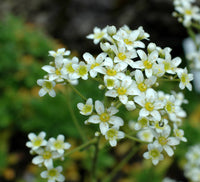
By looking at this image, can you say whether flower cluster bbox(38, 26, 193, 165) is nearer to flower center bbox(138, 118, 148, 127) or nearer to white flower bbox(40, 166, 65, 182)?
flower center bbox(138, 118, 148, 127)

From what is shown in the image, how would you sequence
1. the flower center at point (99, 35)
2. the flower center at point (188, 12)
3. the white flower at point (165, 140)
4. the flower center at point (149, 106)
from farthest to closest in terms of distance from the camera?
the flower center at point (188, 12) < the flower center at point (99, 35) < the white flower at point (165, 140) < the flower center at point (149, 106)

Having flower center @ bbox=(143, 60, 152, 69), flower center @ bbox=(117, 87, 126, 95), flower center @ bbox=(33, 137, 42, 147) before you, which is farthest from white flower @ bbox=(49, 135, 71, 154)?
flower center @ bbox=(143, 60, 152, 69)

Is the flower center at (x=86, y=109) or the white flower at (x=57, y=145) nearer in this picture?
the flower center at (x=86, y=109)

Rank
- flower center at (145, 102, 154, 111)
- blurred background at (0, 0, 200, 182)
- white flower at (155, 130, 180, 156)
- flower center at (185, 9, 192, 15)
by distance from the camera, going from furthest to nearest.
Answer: blurred background at (0, 0, 200, 182), flower center at (185, 9, 192, 15), white flower at (155, 130, 180, 156), flower center at (145, 102, 154, 111)

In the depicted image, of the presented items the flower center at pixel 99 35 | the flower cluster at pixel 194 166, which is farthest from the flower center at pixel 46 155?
the flower cluster at pixel 194 166

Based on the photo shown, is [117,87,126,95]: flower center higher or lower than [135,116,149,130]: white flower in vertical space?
higher

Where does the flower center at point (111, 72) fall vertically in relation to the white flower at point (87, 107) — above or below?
above

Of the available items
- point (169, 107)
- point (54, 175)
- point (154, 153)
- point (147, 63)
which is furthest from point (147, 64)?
point (54, 175)

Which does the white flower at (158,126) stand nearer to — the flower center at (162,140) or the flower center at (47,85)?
the flower center at (162,140)


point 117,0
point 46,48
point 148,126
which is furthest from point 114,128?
point 117,0
